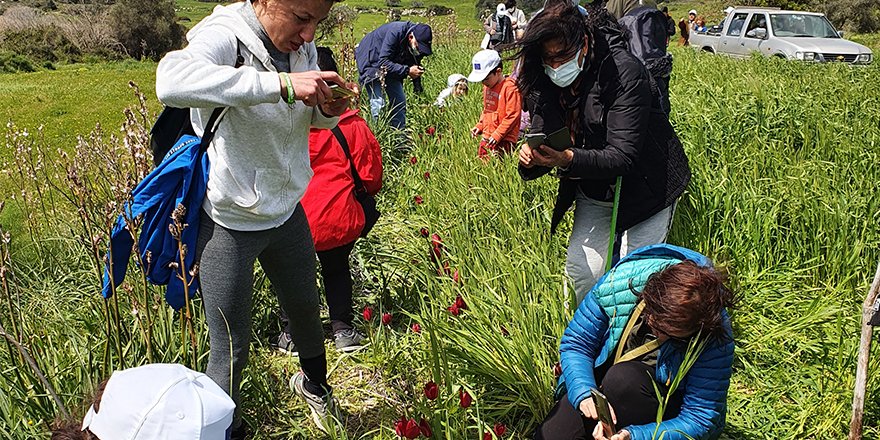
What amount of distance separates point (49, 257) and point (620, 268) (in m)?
2.66

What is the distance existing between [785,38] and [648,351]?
36.6 ft

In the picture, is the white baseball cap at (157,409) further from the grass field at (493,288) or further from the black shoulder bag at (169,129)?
the black shoulder bag at (169,129)

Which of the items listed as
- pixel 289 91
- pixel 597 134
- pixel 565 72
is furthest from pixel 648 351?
pixel 289 91

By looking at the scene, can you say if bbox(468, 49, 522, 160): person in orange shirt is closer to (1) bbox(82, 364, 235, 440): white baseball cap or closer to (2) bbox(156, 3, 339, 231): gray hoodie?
(2) bbox(156, 3, 339, 231): gray hoodie

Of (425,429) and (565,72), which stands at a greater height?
(565,72)

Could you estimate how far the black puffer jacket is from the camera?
2.02 metres

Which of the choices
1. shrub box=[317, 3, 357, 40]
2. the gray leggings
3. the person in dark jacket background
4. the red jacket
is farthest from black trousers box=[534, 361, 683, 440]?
the person in dark jacket background

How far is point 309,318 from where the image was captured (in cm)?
199

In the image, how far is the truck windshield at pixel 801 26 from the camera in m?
11.2

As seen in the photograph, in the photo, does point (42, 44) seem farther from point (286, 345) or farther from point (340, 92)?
point (340, 92)

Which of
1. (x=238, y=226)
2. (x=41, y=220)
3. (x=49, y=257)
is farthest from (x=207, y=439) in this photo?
(x=41, y=220)

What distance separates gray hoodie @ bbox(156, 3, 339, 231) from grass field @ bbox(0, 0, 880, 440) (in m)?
0.32

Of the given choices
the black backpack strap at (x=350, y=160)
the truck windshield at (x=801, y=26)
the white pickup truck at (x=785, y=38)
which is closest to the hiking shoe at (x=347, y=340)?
the black backpack strap at (x=350, y=160)

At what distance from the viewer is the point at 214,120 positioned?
1564mm
